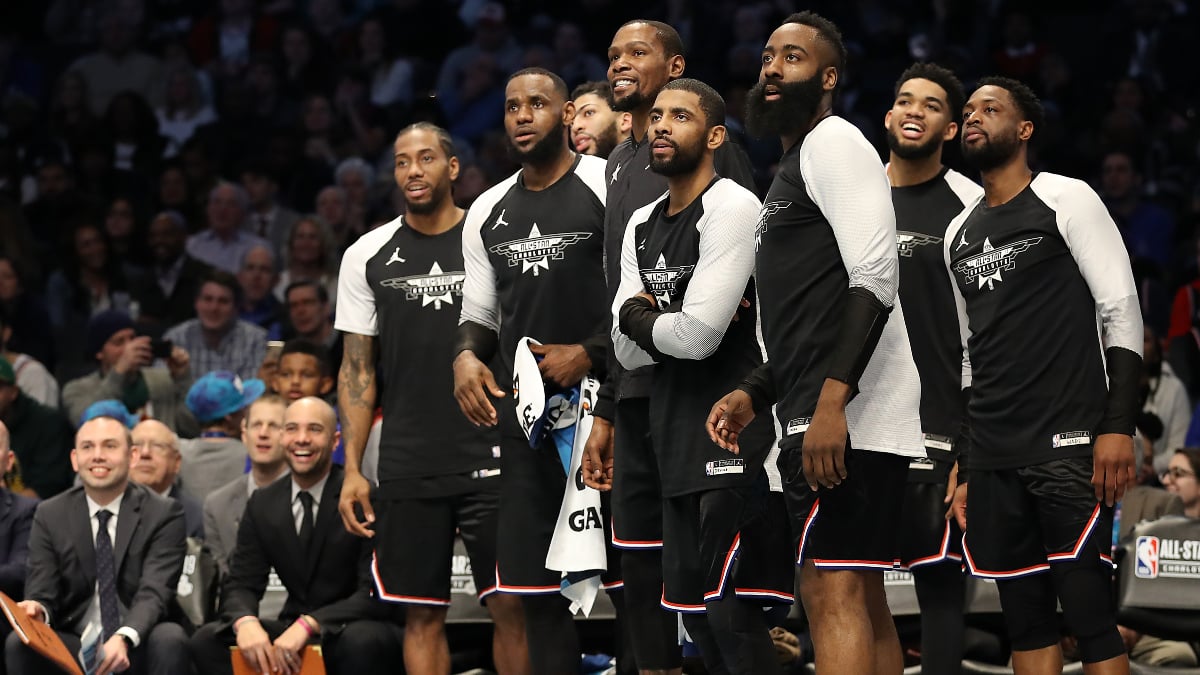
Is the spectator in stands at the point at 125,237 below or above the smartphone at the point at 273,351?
above

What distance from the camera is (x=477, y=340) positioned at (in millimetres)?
5934

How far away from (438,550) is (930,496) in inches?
70.0

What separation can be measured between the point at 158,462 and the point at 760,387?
4305 millimetres

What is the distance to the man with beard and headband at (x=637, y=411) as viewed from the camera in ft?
17.4

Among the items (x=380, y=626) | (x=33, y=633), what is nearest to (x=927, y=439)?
(x=380, y=626)

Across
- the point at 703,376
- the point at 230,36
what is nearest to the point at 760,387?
the point at 703,376

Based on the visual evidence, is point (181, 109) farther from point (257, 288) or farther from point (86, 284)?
point (257, 288)

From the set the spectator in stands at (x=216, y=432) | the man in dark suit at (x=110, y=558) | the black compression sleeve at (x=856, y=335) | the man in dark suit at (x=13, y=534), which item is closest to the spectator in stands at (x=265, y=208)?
the spectator in stands at (x=216, y=432)

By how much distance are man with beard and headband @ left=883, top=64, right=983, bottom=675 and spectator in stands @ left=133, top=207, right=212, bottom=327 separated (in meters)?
5.37

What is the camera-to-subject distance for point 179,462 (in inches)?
333

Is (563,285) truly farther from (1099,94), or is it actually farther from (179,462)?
(1099,94)

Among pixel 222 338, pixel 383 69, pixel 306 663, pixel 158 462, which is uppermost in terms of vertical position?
pixel 383 69

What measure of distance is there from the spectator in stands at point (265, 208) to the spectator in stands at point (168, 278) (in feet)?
2.18

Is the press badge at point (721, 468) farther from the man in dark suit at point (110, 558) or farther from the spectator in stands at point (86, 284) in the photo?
the spectator in stands at point (86, 284)
